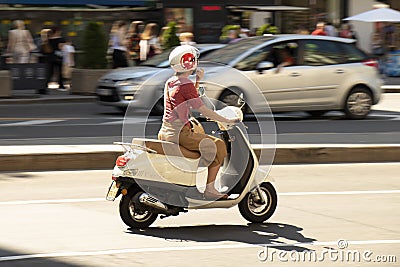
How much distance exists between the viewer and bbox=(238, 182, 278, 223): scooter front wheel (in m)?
8.73

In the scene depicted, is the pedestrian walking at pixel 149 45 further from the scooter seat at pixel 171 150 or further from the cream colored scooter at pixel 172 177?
the scooter seat at pixel 171 150

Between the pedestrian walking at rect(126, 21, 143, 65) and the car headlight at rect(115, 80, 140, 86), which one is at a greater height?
the car headlight at rect(115, 80, 140, 86)

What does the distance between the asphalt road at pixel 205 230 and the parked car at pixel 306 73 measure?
6649 millimetres

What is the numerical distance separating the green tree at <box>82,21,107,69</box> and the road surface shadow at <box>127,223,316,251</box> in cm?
1520

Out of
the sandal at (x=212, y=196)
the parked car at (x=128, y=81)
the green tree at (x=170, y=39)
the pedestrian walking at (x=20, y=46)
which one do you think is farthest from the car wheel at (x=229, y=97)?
the sandal at (x=212, y=196)

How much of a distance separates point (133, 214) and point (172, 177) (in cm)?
51

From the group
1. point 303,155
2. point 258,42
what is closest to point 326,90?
point 258,42

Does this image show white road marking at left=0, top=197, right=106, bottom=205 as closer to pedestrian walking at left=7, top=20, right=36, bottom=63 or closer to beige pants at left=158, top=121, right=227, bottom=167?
beige pants at left=158, top=121, right=227, bottom=167

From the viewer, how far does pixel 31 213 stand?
9203mm

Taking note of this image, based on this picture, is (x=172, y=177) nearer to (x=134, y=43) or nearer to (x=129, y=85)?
(x=129, y=85)

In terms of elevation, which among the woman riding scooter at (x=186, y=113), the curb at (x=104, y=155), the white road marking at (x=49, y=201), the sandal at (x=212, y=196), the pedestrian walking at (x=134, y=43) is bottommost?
the pedestrian walking at (x=134, y=43)

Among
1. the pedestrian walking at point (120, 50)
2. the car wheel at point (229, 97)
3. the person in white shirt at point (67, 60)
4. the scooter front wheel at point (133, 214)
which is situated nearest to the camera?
the scooter front wheel at point (133, 214)

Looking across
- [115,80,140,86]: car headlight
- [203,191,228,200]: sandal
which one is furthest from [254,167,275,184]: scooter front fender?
[115,80,140,86]: car headlight

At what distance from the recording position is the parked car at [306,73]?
1780 centimetres
